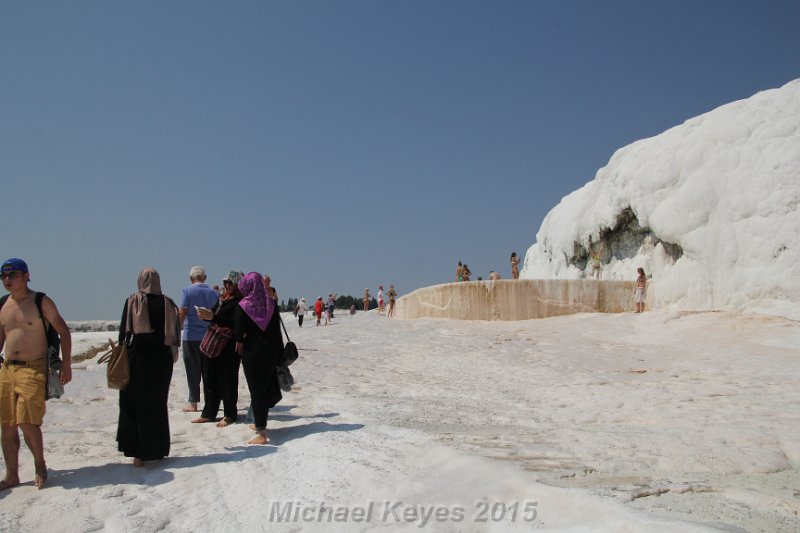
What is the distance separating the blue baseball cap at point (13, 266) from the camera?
411cm

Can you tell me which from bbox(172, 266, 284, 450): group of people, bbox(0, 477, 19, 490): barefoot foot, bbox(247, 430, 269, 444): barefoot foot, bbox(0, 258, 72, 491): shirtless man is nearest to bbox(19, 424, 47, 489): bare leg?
bbox(0, 258, 72, 491): shirtless man

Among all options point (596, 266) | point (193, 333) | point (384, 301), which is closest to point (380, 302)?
point (384, 301)

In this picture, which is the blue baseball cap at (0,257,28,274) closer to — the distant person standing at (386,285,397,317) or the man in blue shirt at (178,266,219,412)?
the man in blue shirt at (178,266,219,412)

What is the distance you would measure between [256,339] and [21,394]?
1787 mm

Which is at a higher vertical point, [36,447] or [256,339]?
[256,339]

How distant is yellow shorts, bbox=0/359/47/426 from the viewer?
401 centimetres

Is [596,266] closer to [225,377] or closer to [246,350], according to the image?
[225,377]

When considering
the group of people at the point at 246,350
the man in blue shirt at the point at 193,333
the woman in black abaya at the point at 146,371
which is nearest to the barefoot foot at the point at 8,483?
the woman in black abaya at the point at 146,371

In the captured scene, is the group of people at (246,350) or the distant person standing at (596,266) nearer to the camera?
the group of people at (246,350)

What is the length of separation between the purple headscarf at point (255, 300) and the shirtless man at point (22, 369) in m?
1.44

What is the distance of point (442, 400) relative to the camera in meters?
7.47

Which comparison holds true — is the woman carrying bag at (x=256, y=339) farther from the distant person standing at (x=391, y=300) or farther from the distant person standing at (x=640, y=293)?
the distant person standing at (x=391, y=300)

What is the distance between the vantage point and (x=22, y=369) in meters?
4.06

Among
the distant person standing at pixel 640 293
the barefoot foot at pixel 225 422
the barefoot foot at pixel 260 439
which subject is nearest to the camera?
the barefoot foot at pixel 260 439
